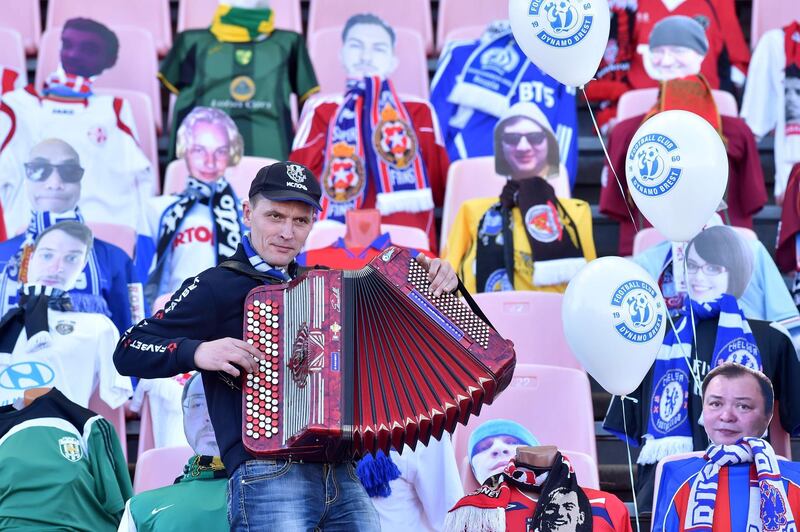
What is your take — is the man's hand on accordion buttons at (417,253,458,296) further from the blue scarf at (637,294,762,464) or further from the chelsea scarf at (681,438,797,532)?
the blue scarf at (637,294,762,464)

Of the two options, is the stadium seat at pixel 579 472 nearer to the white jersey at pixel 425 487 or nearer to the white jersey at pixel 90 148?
the white jersey at pixel 425 487

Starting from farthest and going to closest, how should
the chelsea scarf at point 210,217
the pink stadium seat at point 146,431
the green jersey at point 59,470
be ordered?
1. the chelsea scarf at point 210,217
2. the pink stadium seat at point 146,431
3. the green jersey at point 59,470

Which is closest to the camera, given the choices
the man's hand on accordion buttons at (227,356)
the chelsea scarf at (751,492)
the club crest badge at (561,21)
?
the man's hand on accordion buttons at (227,356)

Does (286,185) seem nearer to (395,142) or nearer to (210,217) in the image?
(210,217)

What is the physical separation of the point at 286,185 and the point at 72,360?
2206 millimetres

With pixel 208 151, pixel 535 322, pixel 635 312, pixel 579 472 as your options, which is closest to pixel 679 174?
pixel 635 312

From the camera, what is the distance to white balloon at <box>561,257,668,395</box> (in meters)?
4.58

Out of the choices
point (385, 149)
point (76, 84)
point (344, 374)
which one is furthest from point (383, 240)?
point (344, 374)

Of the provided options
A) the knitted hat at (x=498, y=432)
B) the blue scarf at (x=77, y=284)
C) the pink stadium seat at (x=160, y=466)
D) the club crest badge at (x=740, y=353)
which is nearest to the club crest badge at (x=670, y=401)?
the club crest badge at (x=740, y=353)

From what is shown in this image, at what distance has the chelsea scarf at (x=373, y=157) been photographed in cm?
679

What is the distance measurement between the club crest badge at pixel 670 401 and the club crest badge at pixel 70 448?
1.97 metres

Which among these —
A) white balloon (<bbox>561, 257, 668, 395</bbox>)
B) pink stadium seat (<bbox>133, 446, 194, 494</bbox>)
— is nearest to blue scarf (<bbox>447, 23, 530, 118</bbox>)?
white balloon (<bbox>561, 257, 668, 395</bbox>)

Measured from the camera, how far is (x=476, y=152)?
740cm

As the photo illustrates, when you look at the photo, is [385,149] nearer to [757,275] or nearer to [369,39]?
[369,39]
